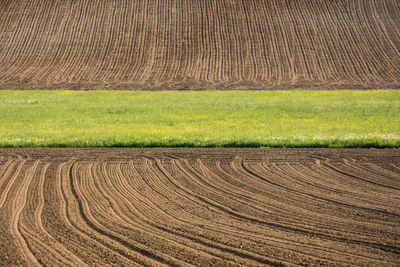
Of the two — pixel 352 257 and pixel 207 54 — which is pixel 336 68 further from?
pixel 352 257

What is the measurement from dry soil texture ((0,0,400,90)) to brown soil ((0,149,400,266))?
1975cm

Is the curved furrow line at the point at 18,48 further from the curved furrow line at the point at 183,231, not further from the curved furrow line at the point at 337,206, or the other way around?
the curved furrow line at the point at 337,206

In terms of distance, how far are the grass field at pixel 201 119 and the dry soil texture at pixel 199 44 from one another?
521 centimetres

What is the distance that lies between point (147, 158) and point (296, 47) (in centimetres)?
3122

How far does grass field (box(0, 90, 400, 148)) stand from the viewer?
41.3 feet

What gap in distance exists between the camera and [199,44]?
39.8 m

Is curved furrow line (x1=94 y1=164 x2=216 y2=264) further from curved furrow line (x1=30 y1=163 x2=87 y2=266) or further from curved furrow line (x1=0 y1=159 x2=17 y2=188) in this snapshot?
curved furrow line (x1=0 y1=159 x2=17 y2=188)

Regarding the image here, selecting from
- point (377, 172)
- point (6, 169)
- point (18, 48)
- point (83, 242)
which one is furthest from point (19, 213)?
point (18, 48)

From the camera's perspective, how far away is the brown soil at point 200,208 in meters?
5.21

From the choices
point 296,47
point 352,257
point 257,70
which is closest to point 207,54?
point 257,70

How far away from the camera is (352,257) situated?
5.10m

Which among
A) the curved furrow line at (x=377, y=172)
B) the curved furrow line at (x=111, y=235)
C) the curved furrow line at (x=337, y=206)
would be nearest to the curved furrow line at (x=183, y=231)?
the curved furrow line at (x=111, y=235)

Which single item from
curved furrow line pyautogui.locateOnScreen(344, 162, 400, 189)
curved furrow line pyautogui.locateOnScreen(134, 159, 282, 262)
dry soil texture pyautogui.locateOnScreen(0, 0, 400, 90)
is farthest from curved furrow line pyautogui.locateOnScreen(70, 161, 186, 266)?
dry soil texture pyautogui.locateOnScreen(0, 0, 400, 90)

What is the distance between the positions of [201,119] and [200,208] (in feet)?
34.7
